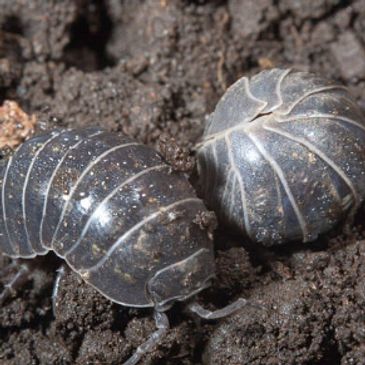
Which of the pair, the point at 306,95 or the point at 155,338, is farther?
the point at 306,95

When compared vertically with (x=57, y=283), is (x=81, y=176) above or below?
above

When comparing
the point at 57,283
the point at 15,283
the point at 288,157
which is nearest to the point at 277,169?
the point at 288,157

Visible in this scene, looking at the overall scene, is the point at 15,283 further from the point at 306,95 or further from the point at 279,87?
the point at 306,95

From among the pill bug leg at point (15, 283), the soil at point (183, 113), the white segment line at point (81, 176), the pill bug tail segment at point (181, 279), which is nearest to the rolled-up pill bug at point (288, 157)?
the soil at point (183, 113)

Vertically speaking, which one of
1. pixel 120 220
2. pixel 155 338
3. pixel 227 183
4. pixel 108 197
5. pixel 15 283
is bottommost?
pixel 155 338

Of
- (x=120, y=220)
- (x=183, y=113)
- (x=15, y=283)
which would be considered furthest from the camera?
(x=183, y=113)

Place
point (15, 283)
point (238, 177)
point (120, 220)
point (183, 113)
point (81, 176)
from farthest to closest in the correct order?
1. point (183, 113)
2. point (15, 283)
3. point (238, 177)
4. point (81, 176)
5. point (120, 220)
